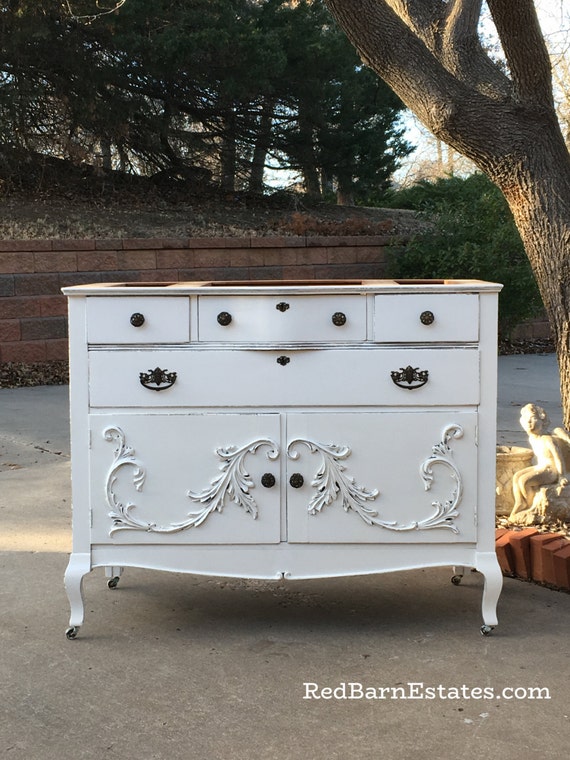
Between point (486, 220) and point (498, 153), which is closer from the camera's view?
point (498, 153)

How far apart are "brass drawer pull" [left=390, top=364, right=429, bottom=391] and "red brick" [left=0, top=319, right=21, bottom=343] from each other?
7.16 metres

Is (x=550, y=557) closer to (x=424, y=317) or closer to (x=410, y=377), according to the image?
(x=410, y=377)

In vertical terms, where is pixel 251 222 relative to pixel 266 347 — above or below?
above

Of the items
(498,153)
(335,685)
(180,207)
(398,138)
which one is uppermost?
(398,138)

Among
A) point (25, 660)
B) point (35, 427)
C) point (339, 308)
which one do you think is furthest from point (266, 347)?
point (35, 427)

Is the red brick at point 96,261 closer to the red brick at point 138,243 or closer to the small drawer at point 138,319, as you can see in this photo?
the red brick at point 138,243

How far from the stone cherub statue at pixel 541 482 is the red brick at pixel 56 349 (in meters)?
6.53

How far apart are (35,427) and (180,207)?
5.80 meters

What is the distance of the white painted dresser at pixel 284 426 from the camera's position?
2875 millimetres

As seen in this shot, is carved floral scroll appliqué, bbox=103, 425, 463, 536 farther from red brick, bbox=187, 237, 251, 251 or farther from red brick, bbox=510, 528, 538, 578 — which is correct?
red brick, bbox=187, 237, 251, 251

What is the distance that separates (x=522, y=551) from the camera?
3.51 metres

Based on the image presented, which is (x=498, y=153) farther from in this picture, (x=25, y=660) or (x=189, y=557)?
(x=25, y=660)

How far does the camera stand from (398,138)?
12.6m

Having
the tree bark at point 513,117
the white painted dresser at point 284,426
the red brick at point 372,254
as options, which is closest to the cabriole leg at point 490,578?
the white painted dresser at point 284,426
